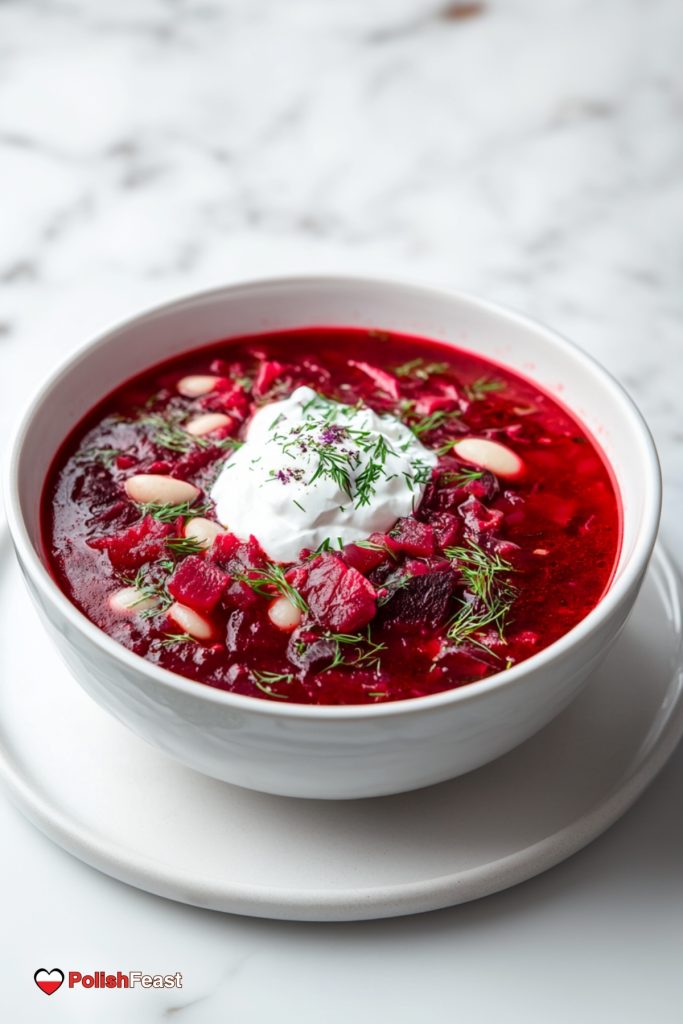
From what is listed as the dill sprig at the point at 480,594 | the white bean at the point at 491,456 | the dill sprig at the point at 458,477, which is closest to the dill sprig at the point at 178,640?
the dill sprig at the point at 480,594

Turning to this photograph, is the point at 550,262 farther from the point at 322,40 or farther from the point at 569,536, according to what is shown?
the point at 569,536

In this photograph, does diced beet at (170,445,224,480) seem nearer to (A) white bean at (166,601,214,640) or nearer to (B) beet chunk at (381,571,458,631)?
(A) white bean at (166,601,214,640)

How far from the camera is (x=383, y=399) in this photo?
366cm

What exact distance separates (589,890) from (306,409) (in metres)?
1.41

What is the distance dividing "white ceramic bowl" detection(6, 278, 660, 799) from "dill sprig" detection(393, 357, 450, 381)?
40cm

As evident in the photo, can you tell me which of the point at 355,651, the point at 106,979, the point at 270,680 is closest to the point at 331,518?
the point at 355,651

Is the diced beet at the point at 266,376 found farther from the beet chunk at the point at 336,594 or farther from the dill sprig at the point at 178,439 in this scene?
the beet chunk at the point at 336,594

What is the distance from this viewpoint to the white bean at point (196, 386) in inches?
143

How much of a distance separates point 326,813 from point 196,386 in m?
1.32

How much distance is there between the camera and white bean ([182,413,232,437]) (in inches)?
137

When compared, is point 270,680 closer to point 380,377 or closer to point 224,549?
point 224,549

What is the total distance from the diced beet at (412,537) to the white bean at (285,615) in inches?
12.7

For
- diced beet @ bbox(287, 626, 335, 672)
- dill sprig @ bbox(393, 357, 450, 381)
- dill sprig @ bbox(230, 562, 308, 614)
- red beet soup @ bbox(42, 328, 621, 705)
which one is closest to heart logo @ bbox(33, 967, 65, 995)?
red beet soup @ bbox(42, 328, 621, 705)

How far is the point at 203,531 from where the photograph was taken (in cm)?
311
